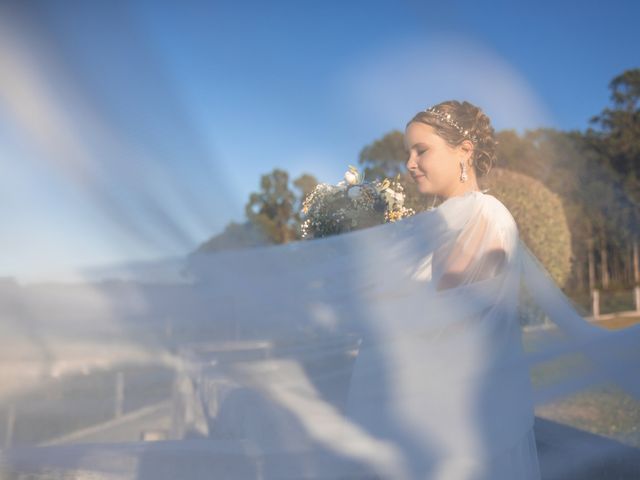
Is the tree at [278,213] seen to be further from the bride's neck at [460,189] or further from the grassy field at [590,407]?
the grassy field at [590,407]

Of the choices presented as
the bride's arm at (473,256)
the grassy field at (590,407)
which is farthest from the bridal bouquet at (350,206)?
the grassy field at (590,407)

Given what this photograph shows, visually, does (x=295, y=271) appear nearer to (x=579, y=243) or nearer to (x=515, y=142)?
(x=515, y=142)

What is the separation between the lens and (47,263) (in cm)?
148

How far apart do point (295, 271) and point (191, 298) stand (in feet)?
1.15

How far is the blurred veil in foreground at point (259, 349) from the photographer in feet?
4.65

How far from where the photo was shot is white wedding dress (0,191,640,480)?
1497 millimetres

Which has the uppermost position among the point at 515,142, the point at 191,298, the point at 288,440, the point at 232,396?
the point at 515,142

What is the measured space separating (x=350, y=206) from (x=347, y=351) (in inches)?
37.6

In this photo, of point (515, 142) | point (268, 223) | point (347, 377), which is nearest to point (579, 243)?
point (515, 142)

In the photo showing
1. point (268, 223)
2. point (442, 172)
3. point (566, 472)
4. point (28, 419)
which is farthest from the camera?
point (268, 223)

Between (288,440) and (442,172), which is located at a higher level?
(442,172)

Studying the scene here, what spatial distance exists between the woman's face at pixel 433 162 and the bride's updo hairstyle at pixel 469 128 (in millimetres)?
29

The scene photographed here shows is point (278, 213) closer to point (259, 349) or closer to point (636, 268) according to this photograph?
point (259, 349)

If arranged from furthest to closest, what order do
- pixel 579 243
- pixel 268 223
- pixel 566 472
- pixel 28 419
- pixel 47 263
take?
pixel 579 243, pixel 268 223, pixel 566 472, pixel 47 263, pixel 28 419
